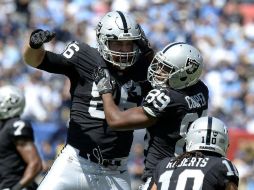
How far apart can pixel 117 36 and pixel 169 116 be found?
827mm

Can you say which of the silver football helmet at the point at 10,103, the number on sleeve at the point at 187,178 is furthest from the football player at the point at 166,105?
the silver football helmet at the point at 10,103

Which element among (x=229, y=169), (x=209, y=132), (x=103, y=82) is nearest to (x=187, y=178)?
(x=229, y=169)

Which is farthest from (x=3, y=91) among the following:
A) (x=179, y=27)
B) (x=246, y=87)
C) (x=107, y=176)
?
(x=179, y=27)

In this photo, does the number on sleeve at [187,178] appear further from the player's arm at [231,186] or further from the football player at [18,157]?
the football player at [18,157]

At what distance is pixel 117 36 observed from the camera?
6.50 meters

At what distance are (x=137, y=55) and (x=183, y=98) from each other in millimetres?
704

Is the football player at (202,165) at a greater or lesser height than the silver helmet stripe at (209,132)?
lesser

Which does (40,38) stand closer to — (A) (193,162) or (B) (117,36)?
(B) (117,36)

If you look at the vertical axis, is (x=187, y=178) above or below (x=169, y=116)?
below

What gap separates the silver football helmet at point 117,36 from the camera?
6500mm

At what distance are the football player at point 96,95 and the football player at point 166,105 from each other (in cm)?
35

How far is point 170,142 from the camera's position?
6.13m

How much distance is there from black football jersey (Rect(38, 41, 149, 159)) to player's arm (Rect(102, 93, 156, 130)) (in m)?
0.49

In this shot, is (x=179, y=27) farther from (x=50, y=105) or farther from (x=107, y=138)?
(x=107, y=138)
